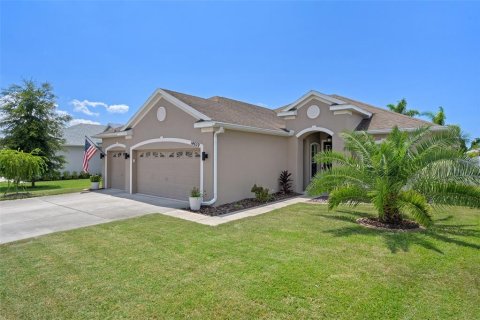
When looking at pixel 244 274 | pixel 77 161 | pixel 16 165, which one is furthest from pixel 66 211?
pixel 77 161

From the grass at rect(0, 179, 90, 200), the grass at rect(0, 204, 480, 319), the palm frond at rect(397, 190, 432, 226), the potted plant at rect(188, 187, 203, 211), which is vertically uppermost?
the palm frond at rect(397, 190, 432, 226)

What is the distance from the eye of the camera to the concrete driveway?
338 inches

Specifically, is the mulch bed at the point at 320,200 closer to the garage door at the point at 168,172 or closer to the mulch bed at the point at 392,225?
the mulch bed at the point at 392,225

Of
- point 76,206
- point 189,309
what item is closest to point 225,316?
point 189,309

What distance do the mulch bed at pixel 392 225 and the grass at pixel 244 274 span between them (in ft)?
1.54

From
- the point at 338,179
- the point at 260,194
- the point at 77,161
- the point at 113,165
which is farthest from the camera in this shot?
the point at 77,161

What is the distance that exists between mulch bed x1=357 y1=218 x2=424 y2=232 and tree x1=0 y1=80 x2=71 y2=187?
22.1 m

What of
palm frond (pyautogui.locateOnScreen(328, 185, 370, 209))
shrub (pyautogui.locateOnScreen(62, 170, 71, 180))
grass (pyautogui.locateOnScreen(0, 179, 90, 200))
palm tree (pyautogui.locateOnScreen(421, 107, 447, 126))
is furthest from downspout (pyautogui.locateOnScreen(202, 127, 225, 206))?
palm tree (pyautogui.locateOnScreen(421, 107, 447, 126))

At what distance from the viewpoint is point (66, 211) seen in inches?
435

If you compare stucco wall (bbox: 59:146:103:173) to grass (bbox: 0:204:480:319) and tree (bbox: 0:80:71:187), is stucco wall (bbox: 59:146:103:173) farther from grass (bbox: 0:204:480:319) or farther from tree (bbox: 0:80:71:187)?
grass (bbox: 0:204:480:319)

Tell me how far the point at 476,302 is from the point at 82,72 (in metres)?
19.6

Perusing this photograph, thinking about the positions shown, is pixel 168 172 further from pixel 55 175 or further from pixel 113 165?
pixel 55 175

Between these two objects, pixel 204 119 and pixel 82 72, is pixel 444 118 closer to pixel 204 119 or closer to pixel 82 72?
pixel 204 119

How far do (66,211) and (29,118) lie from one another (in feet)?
48.5
